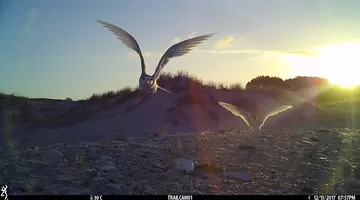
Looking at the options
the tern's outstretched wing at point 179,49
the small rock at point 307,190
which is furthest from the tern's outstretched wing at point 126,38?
the small rock at point 307,190

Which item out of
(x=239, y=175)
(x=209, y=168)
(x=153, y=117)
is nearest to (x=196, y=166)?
(x=209, y=168)

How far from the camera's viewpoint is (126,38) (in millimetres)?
6766

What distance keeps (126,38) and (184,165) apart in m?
3.09

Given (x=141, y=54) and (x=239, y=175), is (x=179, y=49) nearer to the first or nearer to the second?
(x=141, y=54)

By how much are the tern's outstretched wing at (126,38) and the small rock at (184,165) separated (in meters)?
2.69

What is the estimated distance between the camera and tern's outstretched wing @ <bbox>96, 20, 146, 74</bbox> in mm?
6711

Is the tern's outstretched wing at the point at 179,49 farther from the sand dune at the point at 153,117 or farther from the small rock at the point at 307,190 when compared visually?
the sand dune at the point at 153,117

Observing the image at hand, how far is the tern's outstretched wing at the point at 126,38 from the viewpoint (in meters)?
6.71

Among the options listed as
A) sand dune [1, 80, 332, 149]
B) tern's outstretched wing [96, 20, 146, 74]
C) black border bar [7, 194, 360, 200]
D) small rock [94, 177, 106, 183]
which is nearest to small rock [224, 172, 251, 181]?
black border bar [7, 194, 360, 200]

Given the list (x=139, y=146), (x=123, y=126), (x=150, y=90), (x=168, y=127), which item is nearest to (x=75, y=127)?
(x=123, y=126)

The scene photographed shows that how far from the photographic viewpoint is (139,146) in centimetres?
574

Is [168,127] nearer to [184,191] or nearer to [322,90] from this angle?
[184,191]

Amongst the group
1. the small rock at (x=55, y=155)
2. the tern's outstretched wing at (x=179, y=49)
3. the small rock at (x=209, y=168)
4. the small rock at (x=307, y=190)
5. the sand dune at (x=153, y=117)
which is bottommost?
the small rock at (x=307, y=190)

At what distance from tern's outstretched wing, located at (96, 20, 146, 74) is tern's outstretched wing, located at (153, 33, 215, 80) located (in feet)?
1.14
